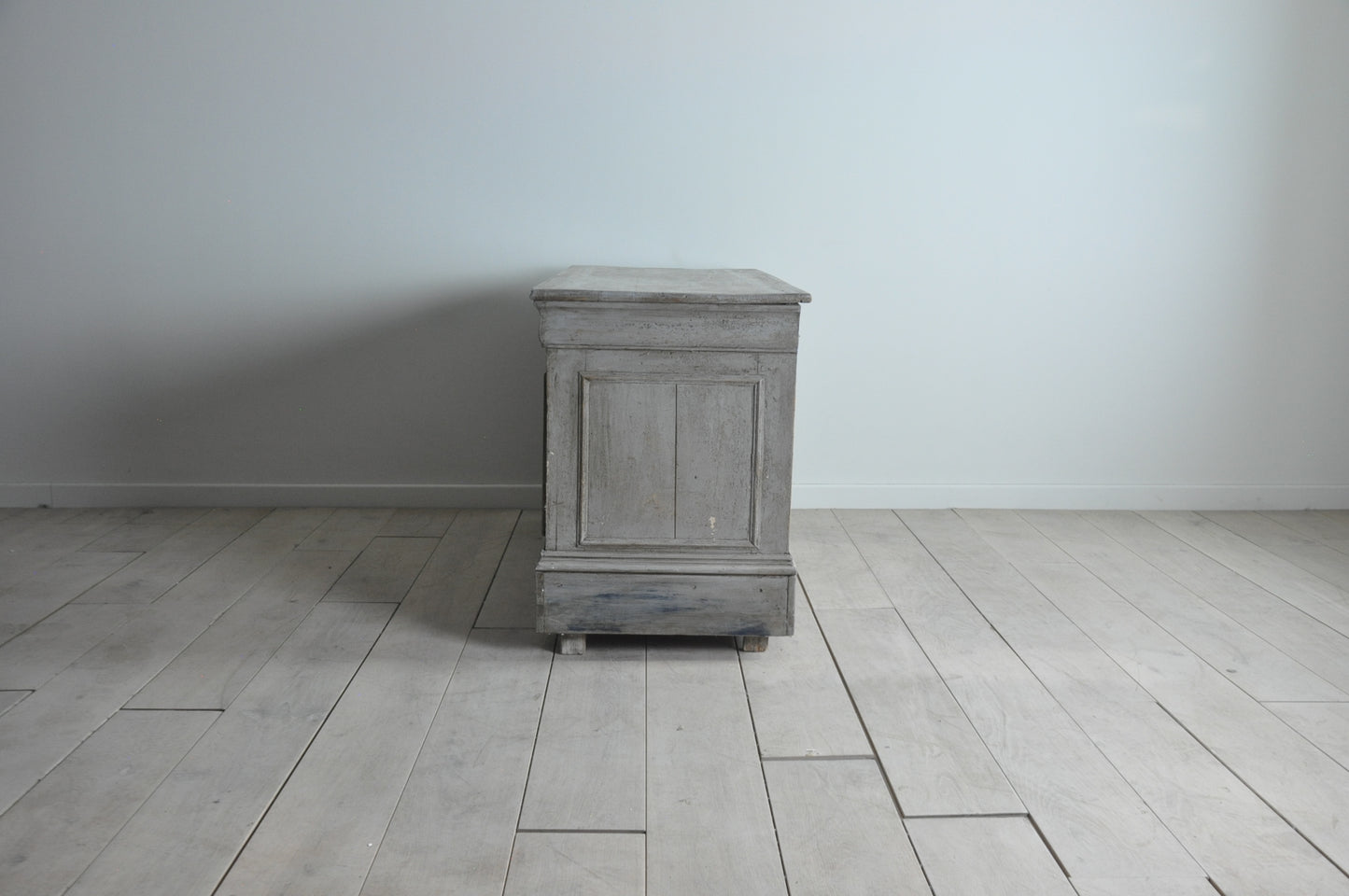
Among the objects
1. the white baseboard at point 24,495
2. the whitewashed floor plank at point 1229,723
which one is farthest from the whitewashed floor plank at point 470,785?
the white baseboard at point 24,495

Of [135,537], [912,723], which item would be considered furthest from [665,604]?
[135,537]

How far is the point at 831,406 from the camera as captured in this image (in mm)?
3385

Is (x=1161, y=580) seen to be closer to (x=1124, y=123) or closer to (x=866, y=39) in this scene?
(x=1124, y=123)

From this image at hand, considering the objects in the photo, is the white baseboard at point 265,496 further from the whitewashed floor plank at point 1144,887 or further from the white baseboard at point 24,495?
the whitewashed floor plank at point 1144,887

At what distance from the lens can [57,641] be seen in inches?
88.2

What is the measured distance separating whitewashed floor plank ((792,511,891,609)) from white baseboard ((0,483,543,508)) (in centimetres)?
83

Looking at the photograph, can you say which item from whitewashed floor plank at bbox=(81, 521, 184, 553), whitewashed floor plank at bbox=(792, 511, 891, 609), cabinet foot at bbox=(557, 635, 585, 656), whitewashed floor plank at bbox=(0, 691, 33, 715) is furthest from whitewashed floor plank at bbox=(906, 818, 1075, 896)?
whitewashed floor plank at bbox=(81, 521, 184, 553)

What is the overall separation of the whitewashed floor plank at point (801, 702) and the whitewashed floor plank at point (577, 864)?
0.37 m

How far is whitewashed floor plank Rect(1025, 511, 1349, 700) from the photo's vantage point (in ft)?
7.05

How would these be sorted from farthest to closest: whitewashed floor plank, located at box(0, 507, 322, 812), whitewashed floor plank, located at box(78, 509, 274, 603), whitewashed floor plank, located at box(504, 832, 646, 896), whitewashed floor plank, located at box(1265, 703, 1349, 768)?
whitewashed floor plank, located at box(78, 509, 274, 603), whitewashed floor plank, located at box(1265, 703, 1349, 768), whitewashed floor plank, located at box(0, 507, 322, 812), whitewashed floor plank, located at box(504, 832, 646, 896)

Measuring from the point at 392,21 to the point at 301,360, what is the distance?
40.2 inches

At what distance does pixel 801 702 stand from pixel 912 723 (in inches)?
8.3

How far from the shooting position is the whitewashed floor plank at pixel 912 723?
5.57 ft

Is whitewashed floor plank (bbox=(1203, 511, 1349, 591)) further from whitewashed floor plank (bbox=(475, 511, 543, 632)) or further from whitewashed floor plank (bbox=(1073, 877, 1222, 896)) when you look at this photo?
whitewashed floor plank (bbox=(475, 511, 543, 632))
